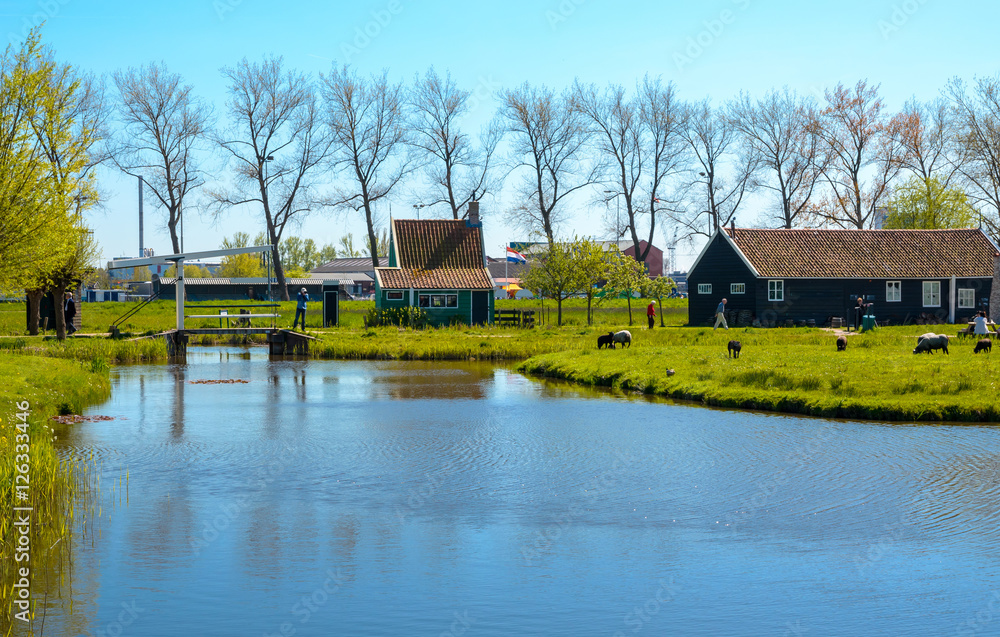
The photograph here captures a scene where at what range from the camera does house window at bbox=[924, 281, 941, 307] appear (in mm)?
50250

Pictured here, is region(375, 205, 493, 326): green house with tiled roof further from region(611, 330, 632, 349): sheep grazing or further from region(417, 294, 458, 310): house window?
region(611, 330, 632, 349): sheep grazing

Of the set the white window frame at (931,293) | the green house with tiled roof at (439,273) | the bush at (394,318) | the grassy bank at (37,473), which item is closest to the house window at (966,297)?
the white window frame at (931,293)

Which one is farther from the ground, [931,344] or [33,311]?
[33,311]

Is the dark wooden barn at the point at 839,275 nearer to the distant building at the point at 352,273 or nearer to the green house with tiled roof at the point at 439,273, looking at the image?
the green house with tiled roof at the point at 439,273

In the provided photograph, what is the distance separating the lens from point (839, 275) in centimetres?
4906

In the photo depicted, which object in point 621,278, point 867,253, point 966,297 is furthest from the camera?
point 621,278

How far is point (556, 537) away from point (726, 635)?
2943 millimetres

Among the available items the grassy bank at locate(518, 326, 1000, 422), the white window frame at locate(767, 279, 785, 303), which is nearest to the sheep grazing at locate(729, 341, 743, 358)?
the grassy bank at locate(518, 326, 1000, 422)

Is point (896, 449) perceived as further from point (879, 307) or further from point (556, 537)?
point (879, 307)

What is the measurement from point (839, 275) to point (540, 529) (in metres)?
42.3

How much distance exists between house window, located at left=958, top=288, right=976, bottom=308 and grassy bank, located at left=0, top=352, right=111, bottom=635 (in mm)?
44365

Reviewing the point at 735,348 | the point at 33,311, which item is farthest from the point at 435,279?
the point at 735,348

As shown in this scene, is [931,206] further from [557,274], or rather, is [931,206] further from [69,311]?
[69,311]

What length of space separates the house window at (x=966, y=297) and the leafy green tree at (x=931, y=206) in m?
18.4
